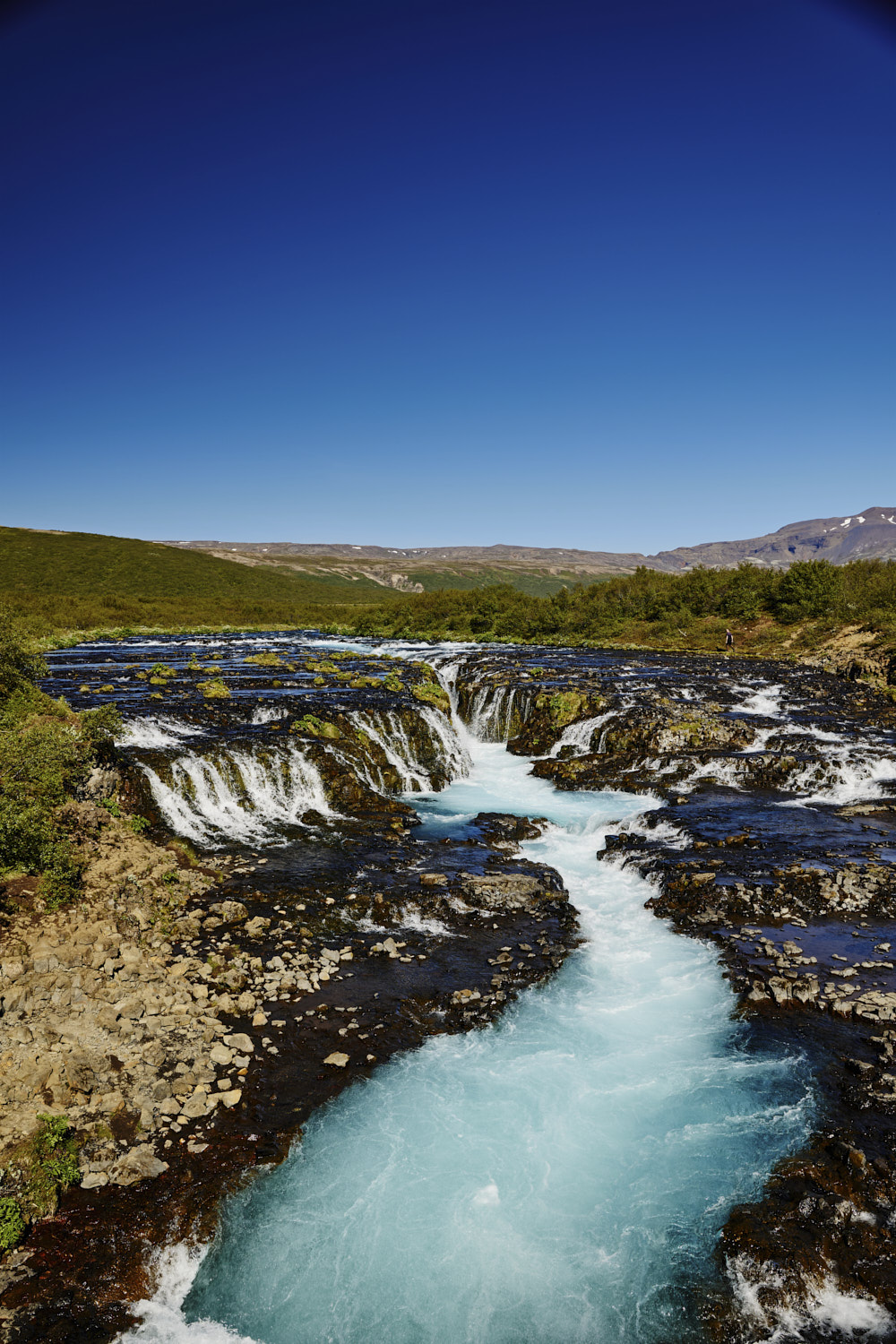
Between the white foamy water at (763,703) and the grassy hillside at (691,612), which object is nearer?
the white foamy water at (763,703)

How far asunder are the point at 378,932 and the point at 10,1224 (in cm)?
833

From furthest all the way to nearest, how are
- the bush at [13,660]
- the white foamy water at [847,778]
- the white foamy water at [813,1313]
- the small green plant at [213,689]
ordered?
the small green plant at [213,689] < the white foamy water at [847,778] < the bush at [13,660] < the white foamy water at [813,1313]

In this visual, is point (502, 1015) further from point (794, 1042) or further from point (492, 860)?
point (492, 860)

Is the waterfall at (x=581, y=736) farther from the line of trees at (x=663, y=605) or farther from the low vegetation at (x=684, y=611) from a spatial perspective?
the line of trees at (x=663, y=605)

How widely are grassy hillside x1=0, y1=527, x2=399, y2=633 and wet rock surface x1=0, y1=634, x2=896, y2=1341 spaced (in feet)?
160

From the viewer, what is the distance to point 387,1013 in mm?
12352

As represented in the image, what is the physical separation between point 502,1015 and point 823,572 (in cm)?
6473

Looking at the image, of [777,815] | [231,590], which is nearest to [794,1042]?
[777,815]

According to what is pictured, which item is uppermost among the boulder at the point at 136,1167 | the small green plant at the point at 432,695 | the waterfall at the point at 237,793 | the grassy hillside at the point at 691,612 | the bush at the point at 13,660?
the grassy hillside at the point at 691,612

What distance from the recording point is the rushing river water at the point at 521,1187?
297 inches

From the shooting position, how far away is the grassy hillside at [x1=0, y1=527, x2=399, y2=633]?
85938mm

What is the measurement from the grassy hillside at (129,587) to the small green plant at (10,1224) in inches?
2402

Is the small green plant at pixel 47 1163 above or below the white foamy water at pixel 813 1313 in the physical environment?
above

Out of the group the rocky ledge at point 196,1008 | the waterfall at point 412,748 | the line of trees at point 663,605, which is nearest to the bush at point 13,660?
the rocky ledge at point 196,1008
